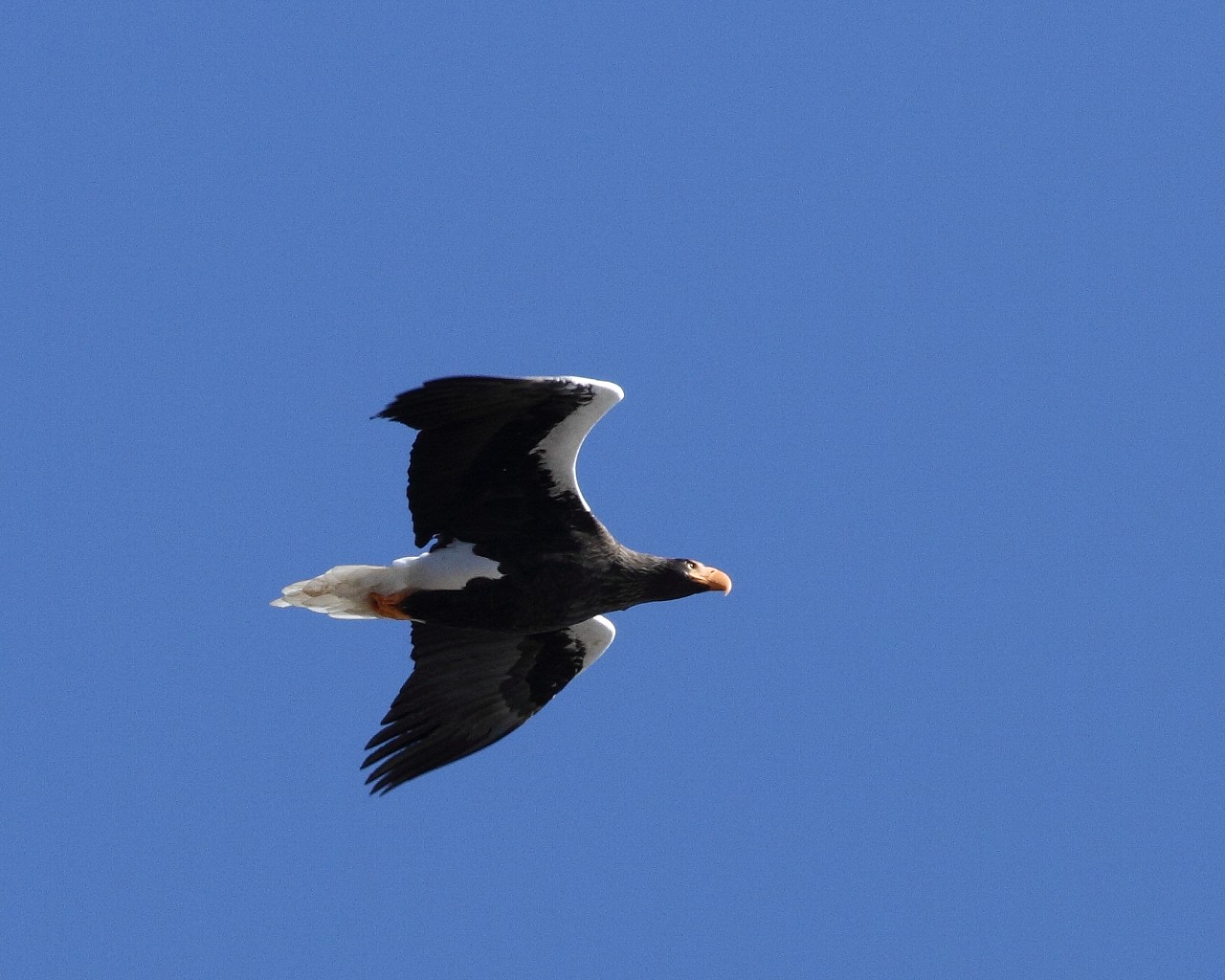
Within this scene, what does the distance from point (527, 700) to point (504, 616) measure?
4.22 feet

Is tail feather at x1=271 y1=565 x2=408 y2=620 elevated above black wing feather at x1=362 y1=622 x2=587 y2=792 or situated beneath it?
elevated above

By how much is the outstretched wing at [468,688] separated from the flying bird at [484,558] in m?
0.01

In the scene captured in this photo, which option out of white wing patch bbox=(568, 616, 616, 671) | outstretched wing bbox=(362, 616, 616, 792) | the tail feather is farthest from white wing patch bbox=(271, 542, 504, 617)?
white wing patch bbox=(568, 616, 616, 671)

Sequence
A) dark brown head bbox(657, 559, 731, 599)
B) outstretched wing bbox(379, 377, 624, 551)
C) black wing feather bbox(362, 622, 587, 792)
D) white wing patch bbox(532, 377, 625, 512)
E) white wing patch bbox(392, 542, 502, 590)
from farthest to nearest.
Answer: black wing feather bbox(362, 622, 587, 792), dark brown head bbox(657, 559, 731, 599), white wing patch bbox(392, 542, 502, 590), white wing patch bbox(532, 377, 625, 512), outstretched wing bbox(379, 377, 624, 551)

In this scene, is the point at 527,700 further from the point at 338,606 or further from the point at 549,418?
the point at 549,418

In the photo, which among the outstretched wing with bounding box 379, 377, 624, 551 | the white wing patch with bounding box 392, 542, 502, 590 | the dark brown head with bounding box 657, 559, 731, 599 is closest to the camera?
the outstretched wing with bounding box 379, 377, 624, 551

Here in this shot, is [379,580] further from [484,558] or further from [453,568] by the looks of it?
[484,558]

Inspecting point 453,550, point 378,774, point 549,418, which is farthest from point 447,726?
point 549,418

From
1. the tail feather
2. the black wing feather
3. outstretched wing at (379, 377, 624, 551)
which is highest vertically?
outstretched wing at (379, 377, 624, 551)

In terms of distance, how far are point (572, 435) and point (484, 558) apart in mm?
1142

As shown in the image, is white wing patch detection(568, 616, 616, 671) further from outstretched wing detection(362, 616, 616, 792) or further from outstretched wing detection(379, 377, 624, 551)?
outstretched wing detection(379, 377, 624, 551)

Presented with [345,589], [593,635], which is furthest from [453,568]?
[593,635]

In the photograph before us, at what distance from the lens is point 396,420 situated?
40.5 ft

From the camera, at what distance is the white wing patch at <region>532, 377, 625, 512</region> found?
41.5 feet
